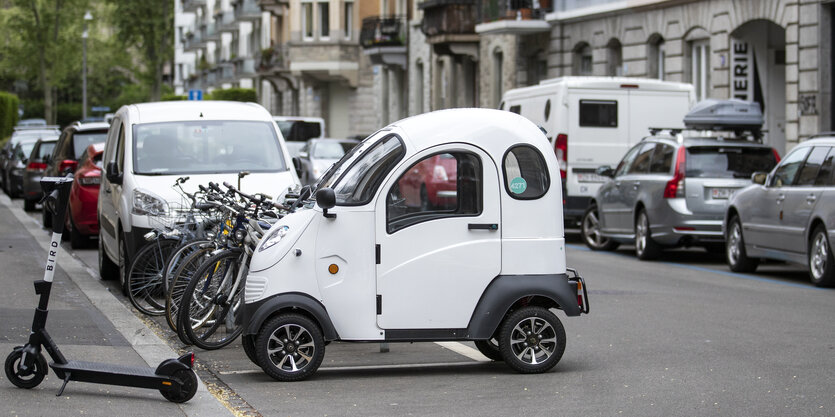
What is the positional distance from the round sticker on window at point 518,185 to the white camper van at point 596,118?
12.6 m

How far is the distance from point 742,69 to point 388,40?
82.3 feet

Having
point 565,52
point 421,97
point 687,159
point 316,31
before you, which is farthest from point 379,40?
point 687,159

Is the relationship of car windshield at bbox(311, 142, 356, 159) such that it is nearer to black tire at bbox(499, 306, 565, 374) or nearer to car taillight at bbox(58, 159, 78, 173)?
car taillight at bbox(58, 159, 78, 173)

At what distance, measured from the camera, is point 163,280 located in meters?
10.6

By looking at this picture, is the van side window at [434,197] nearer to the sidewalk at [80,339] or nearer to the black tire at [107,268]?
the sidewalk at [80,339]

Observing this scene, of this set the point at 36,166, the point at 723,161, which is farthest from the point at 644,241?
the point at 36,166

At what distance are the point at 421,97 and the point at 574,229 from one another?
25.9 m

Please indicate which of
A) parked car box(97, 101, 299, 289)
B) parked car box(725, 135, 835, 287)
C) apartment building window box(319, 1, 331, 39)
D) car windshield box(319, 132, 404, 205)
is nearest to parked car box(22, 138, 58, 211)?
parked car box(97, 101, 299, 289)

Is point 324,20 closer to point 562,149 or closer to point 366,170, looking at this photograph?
point 562,149

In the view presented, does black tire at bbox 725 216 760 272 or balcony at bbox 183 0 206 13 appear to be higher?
balcony at bbox 183 0 206 13

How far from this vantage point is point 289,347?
28.0ft

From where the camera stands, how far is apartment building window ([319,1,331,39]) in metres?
62.2

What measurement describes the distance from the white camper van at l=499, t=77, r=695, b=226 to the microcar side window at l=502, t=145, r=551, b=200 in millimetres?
12584

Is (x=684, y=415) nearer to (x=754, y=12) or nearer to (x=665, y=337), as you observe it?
(x=665, y=337)
